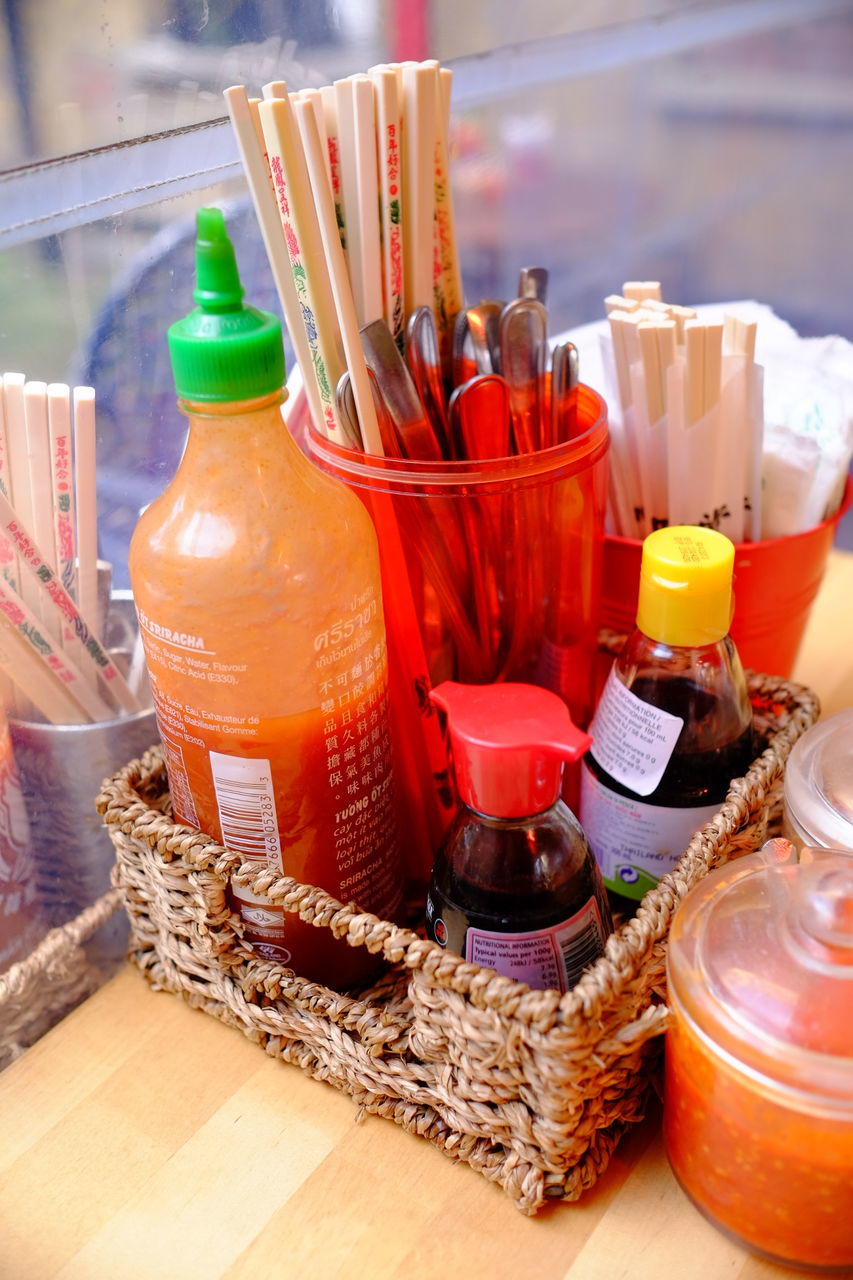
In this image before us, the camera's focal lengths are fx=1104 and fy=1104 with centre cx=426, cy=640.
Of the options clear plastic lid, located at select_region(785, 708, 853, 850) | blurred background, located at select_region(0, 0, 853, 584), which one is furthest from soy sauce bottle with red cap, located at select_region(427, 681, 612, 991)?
blurred background, located at select_region(0, 0, 853, 584)

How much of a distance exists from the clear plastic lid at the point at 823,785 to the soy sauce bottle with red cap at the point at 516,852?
0.34ft

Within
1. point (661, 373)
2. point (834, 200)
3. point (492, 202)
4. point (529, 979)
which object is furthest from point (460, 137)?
point (834, 200)

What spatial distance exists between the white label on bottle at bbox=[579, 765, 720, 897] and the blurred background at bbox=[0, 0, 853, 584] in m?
0.30

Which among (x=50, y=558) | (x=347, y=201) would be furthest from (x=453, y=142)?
(x=50, y=558)

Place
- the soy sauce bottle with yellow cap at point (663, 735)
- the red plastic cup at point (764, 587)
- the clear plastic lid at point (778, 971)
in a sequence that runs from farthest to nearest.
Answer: the red plastic cup at point (764, 587), the soy sauce bottle with yellow cap at point (663, 735), the clear plastic lid at point (778, 971)

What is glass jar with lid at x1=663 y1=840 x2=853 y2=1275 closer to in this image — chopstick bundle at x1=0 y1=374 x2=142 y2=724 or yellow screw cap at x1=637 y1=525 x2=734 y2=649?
yellow screw cap at x1=637 y1=525 x2=734 y2=649

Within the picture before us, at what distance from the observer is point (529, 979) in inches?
16.9

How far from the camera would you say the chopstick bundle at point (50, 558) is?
485 millimetres

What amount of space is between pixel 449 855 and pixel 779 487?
296 mm

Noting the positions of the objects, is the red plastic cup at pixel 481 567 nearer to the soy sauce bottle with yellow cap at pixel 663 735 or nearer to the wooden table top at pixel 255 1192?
the soy sauce bottle with yellow cap at pixel 663 735

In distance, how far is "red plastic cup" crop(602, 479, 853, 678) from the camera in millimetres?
594

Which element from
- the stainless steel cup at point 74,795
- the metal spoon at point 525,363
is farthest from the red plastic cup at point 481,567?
the stainless steel cup at point 74,795

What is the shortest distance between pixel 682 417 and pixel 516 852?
0.83ft

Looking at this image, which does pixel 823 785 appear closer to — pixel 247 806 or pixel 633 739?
pixel 633 739
